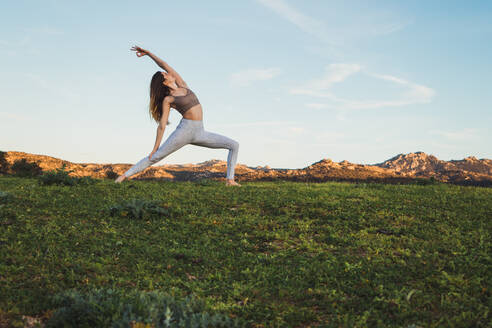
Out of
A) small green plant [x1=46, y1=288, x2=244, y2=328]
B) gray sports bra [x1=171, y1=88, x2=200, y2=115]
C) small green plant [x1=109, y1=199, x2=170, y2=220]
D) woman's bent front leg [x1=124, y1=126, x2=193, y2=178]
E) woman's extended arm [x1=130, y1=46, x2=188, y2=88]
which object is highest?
woman's extended arm [x1=130, y1=46, x2=188, y2=88]

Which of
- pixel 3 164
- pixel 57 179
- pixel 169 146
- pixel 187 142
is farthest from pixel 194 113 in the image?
pixel 3 164

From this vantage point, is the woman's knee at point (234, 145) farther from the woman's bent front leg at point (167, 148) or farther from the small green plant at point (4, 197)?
the small green plant at point (4, 197)

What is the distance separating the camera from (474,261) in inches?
219

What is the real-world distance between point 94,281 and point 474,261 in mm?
5623

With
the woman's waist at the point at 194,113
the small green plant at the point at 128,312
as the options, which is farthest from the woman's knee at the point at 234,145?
the small green plant at the point at 128,312

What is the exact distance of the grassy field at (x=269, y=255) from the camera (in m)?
4.36

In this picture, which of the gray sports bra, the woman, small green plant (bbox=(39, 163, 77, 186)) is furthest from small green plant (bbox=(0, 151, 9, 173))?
the gray sports bra

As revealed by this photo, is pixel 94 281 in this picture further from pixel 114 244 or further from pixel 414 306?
pixel 414 306

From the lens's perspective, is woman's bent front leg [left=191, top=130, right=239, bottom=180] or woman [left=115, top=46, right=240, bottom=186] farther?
woman's bent front leg [left=191, top=130, right=239, bottom=180]

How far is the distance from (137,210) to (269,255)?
3503 mm

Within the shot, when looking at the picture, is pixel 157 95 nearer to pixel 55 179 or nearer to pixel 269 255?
pixel 55 179

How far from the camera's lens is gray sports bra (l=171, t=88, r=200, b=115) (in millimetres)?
11935

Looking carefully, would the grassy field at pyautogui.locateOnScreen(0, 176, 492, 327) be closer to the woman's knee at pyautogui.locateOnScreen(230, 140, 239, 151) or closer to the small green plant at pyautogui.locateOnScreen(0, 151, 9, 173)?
the woman's knee at pyautogui.locateOnScreen(230, 140, 239, 151)

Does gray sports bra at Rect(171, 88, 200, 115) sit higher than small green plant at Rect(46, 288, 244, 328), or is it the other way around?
gray sports bra at Rect(171, 88, 200, 115)
